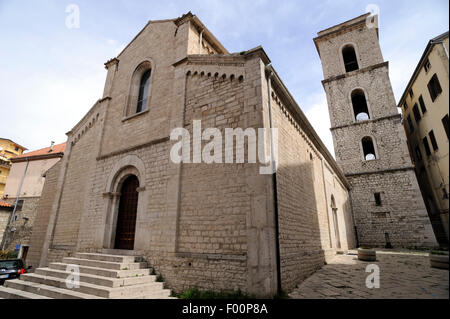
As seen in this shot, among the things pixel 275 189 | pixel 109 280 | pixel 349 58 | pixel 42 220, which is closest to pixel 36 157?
pixel 42 220

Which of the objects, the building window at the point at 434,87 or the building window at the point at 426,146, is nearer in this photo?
the building window at the point at 434,87

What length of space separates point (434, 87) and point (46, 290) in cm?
848

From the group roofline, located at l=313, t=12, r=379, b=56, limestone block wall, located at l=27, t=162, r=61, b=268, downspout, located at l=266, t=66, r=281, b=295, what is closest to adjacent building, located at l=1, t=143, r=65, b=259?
limestone block wall, located at l=27, t=162, r=61, b=268

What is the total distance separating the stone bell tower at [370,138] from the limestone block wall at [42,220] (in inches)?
778

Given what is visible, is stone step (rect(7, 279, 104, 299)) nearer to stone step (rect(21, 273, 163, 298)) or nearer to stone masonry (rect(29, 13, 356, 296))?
stone step (rect(21, 273, 163, 298))

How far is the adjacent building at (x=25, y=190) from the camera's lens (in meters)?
19.8

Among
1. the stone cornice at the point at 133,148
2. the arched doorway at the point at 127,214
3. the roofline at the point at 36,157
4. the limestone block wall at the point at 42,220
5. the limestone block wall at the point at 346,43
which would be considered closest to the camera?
the stone cornice at the point at 133,148

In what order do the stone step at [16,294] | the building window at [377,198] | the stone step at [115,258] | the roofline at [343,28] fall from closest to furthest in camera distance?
1. the stone step at [16,294]
2. the stone step at [115,258]
3. the building window at [377,198]
4. the roofline at [343,28]

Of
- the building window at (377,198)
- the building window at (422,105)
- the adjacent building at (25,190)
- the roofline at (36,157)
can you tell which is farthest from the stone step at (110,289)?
the roofline at (36,157)

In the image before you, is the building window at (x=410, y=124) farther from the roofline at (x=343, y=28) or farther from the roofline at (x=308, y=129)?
the roofline at (x=343, y=28)

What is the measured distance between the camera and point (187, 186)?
22.1 feet

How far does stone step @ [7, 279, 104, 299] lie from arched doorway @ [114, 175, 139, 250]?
236 centimetres

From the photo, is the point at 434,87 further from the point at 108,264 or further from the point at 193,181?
the point at 108,264

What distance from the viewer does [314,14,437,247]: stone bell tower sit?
52.1 ft
